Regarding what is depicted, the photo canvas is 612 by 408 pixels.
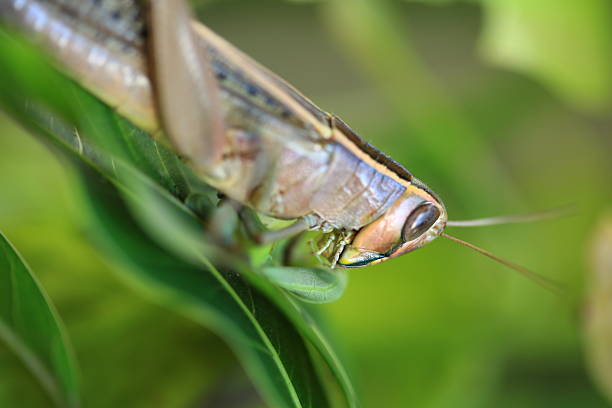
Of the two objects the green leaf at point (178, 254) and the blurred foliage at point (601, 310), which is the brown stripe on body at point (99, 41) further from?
the blurred foliage at point (601, 310)

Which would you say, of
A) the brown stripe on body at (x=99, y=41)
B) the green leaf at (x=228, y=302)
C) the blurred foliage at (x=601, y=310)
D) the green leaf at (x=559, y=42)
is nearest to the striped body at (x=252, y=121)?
the brown stripe on body at (x=99, y=41)

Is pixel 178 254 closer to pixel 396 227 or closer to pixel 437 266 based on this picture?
pixel 396 227

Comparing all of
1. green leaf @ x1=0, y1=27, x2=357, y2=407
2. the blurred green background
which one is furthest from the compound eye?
green leaf @ x1=0, y1=27, x2=357, y2=407

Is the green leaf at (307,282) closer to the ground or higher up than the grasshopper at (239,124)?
closer to the ground

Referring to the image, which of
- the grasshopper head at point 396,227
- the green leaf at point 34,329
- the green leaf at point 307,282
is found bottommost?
the green leaf at point 34,329

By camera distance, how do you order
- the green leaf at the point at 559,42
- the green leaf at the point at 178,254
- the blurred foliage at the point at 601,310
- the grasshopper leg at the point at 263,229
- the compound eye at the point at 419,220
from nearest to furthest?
the green leaf at the point at 178,254 → the grasshopper leg at the point at 263,229 → the compound eye at the point at 419,220 → the blurred foliage at the point at 601,310 → the green leaf at the point at 559,42

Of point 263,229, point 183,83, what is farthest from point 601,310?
point 183,83

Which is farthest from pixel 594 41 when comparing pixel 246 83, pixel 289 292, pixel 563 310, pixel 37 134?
pixel 37 134

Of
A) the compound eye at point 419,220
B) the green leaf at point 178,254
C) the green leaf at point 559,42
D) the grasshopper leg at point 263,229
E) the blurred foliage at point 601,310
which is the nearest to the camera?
the green leaf at point 178,254
